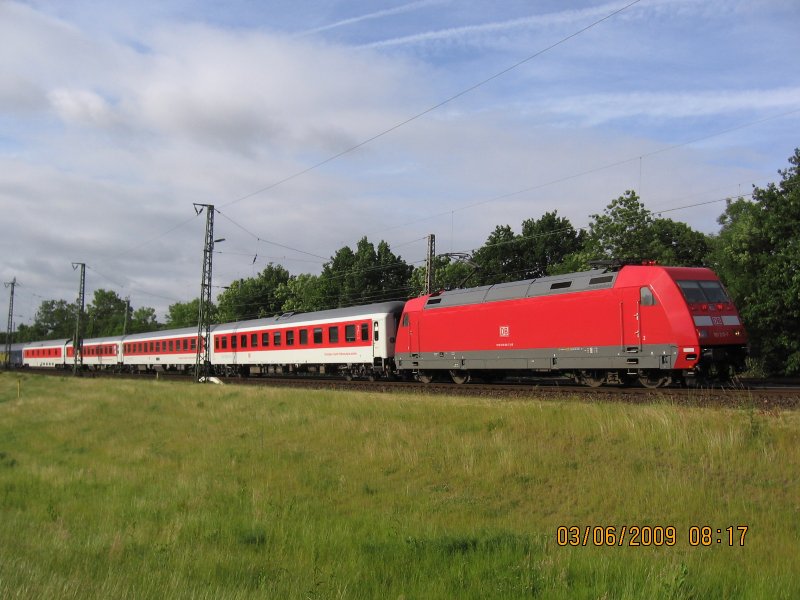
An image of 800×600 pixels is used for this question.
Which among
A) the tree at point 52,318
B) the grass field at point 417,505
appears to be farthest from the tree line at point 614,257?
the tree at point 52,318

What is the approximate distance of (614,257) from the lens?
43.8 metres

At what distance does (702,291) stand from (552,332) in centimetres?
469

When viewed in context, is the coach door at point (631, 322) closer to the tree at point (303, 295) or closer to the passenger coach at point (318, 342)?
the passenger coach at point (318, 342)

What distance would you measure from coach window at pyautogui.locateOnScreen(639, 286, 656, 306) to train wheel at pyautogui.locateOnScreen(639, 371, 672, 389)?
232cm

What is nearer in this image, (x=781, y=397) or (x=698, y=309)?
(x=781, y=397)

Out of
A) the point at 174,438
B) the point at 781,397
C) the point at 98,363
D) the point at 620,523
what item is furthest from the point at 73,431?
the point at 98,363

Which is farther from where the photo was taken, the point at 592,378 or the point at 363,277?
the point at 363,277

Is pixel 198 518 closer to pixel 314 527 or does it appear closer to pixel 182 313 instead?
pixel 314 527

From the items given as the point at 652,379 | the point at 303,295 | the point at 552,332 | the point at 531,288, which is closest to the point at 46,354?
the point at 303,295

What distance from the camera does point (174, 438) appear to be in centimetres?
2048

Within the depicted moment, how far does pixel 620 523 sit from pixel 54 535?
874 centimetres

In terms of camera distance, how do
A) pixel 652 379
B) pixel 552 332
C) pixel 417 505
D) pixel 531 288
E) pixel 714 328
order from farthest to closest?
pixel 531 288, pixel 552 332, pixel 652 379, pixel 714 328, pixel 417 505

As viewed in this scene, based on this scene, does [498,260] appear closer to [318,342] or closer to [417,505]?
[318,342]

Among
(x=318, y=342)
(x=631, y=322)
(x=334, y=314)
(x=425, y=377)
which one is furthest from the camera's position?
(x=318, y=342)
